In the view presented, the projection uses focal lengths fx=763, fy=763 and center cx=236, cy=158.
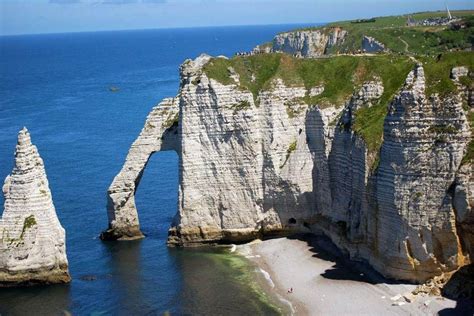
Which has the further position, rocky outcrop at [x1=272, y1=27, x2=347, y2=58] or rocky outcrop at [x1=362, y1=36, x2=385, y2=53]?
rocky outcrop at [x1=272, y1=27, x2=347, y2=58]

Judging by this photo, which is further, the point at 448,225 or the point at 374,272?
the point at 374,272

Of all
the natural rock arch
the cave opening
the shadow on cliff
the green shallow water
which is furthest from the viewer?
the cave opening

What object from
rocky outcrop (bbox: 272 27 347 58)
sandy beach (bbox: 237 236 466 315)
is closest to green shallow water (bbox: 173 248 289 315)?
sandy beach (bbox: 237 236 466 315)

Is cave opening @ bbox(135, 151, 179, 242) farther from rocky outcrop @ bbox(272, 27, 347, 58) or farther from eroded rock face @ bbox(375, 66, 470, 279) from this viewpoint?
rocky outcrop @ bbox(272, 27, 347, 58)

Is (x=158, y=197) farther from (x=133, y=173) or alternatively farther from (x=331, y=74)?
(x=331, y=74)

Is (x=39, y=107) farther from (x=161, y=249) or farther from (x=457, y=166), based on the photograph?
(x=457, y=166)

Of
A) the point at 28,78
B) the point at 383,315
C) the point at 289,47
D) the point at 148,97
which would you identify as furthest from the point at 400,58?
the point at 28,78

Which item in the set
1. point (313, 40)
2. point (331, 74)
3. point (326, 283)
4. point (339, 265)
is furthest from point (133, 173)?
point (313, 40)
